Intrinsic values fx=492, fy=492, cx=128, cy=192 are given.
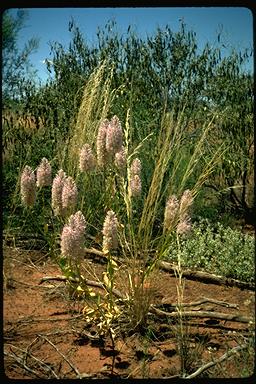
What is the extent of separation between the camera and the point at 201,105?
18.2 feet

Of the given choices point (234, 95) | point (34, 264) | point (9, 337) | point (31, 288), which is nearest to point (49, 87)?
point (234, 95)

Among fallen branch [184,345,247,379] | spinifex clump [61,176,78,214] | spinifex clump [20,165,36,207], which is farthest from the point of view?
spinifex clump [20,165,36,207]

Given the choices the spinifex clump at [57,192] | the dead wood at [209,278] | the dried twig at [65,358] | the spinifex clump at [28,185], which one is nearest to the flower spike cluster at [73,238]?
the spinifex clump at [57,192]

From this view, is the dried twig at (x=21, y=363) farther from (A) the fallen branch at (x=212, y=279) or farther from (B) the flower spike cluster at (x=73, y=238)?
(A) the fallen branch at (x=212, y=279)

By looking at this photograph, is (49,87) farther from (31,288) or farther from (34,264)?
(31,288)

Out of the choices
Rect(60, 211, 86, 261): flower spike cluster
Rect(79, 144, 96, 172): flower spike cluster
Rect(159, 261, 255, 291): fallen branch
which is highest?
Rect(79, 144, 96, 172): flower spike cluster

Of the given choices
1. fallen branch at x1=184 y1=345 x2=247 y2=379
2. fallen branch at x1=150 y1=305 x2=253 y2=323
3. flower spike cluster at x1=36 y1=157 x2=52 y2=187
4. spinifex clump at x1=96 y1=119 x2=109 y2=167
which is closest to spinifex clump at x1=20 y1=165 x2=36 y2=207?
flower spike cluster at x1=36 y1=157 x2=52 y2=187

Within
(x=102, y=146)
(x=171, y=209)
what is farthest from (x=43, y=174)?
(x=171, y=209)

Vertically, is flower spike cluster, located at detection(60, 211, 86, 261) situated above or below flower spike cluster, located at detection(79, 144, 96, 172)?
below

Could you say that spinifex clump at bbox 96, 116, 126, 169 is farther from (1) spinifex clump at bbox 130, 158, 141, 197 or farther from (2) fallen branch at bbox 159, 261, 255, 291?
(2) fallen branch at bbox 159, 261, 255, 291

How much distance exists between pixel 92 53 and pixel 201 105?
4.82 feet

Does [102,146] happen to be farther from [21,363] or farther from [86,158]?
[21,363]
